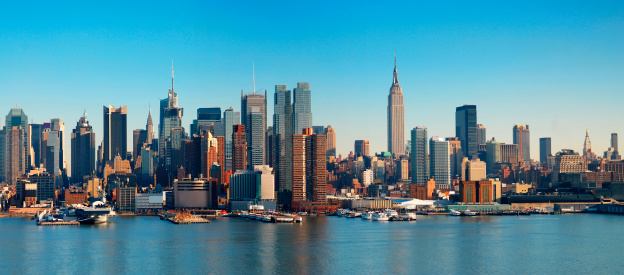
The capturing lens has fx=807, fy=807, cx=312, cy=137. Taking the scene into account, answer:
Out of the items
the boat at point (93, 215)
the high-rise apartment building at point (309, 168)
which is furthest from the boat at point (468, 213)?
the boat at point (93, 215)

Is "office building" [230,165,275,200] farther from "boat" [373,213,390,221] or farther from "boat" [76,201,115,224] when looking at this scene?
"boat" [76,201,115,224]

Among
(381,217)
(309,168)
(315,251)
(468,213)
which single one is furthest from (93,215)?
(468,213)

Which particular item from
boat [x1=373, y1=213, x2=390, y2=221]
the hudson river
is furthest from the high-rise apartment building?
the hudson river

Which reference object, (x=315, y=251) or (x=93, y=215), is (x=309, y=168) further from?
(x=315, y=251)

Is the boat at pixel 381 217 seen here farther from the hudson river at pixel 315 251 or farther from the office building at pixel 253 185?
the office building at pixel 253 185

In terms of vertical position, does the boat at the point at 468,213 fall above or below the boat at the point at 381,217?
Answer: below

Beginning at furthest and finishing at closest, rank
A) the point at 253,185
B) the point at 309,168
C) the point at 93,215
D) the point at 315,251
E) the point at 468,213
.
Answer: the point at 253,185, the point at 309,168, the point at 468,213, the point at 93,215, the point at 315,251

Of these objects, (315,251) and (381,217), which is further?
(381,217)

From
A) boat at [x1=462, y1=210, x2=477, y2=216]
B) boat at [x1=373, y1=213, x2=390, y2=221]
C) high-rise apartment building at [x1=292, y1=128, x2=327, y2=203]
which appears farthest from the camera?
high-rise apartment building at [x1=292, y1=128, x2=327, y2=203]

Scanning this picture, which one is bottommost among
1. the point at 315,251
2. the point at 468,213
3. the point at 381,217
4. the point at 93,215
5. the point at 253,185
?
the point at 468,213
